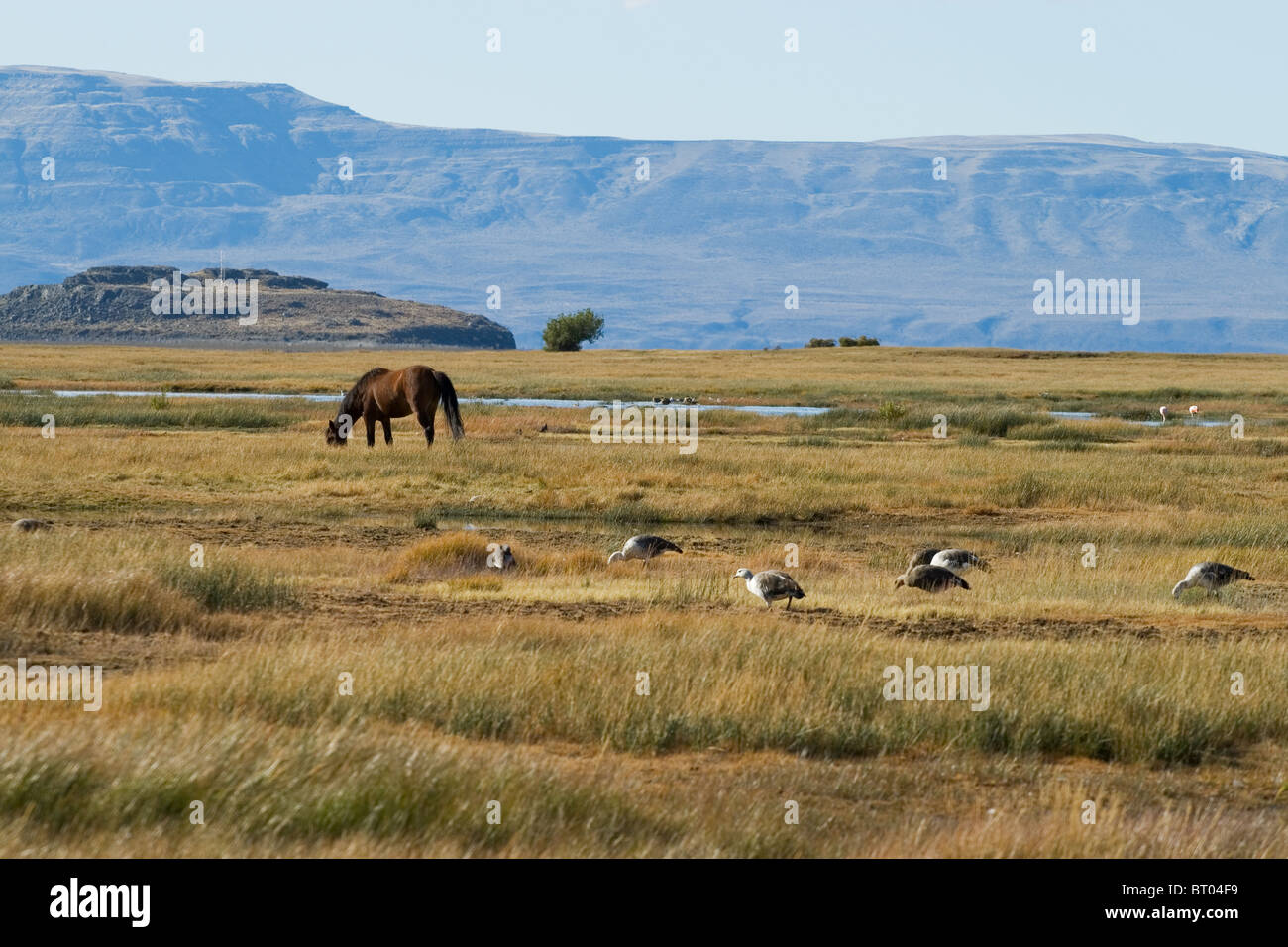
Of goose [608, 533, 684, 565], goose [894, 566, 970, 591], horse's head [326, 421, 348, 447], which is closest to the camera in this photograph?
goose [894, 566, 970, 591]

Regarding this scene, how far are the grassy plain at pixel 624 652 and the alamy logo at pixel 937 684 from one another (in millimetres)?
197

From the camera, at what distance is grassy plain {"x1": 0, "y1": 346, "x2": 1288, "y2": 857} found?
7.72 m

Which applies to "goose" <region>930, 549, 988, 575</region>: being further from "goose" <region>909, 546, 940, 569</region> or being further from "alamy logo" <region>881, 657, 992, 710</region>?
"alamy logo" <region>881, 657, 992, 710</region>

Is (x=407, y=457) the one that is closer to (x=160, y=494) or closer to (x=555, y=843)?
(x=160, y=494)

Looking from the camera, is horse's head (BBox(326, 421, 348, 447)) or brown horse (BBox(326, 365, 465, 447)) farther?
horse's head (BBox(326, 421, 348, 447))

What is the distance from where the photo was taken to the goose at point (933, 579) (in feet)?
55.4

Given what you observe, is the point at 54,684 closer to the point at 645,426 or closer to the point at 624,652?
the point at 624,652
